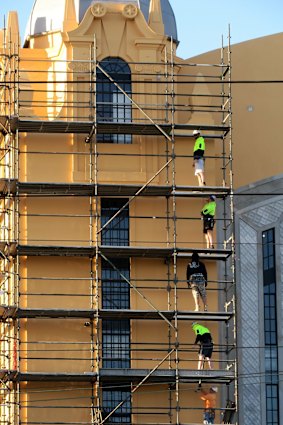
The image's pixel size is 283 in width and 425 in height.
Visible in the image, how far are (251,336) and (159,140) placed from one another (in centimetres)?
848

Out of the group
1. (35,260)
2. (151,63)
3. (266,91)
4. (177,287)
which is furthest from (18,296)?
(266,91)

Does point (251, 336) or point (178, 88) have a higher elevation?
point (178, 88)

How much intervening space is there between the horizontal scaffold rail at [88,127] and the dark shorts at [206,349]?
7.96m

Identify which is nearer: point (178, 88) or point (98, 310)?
point (98, 310)

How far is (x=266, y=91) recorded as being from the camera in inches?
3039

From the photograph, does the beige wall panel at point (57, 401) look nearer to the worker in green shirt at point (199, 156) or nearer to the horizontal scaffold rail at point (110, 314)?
the horizontal scaffold rail at point (110, 314)

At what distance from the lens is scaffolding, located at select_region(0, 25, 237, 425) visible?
223ft

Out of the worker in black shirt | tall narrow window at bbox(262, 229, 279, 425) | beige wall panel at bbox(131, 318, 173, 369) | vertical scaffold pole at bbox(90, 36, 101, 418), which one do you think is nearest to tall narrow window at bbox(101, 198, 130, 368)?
beige wall panel at bbox(131, 318, 173, 369)

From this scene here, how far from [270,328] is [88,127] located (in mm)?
10764

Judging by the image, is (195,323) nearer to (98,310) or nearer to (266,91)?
(98,310)

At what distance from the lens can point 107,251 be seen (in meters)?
68.6

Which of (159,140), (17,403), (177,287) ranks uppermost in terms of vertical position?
(159,140)

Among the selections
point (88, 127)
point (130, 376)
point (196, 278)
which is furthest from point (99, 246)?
point (130, 376)

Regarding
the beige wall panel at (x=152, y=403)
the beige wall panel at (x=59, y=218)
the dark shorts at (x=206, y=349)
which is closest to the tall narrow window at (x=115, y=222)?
the beige wall panel at (x=59, y=218)
